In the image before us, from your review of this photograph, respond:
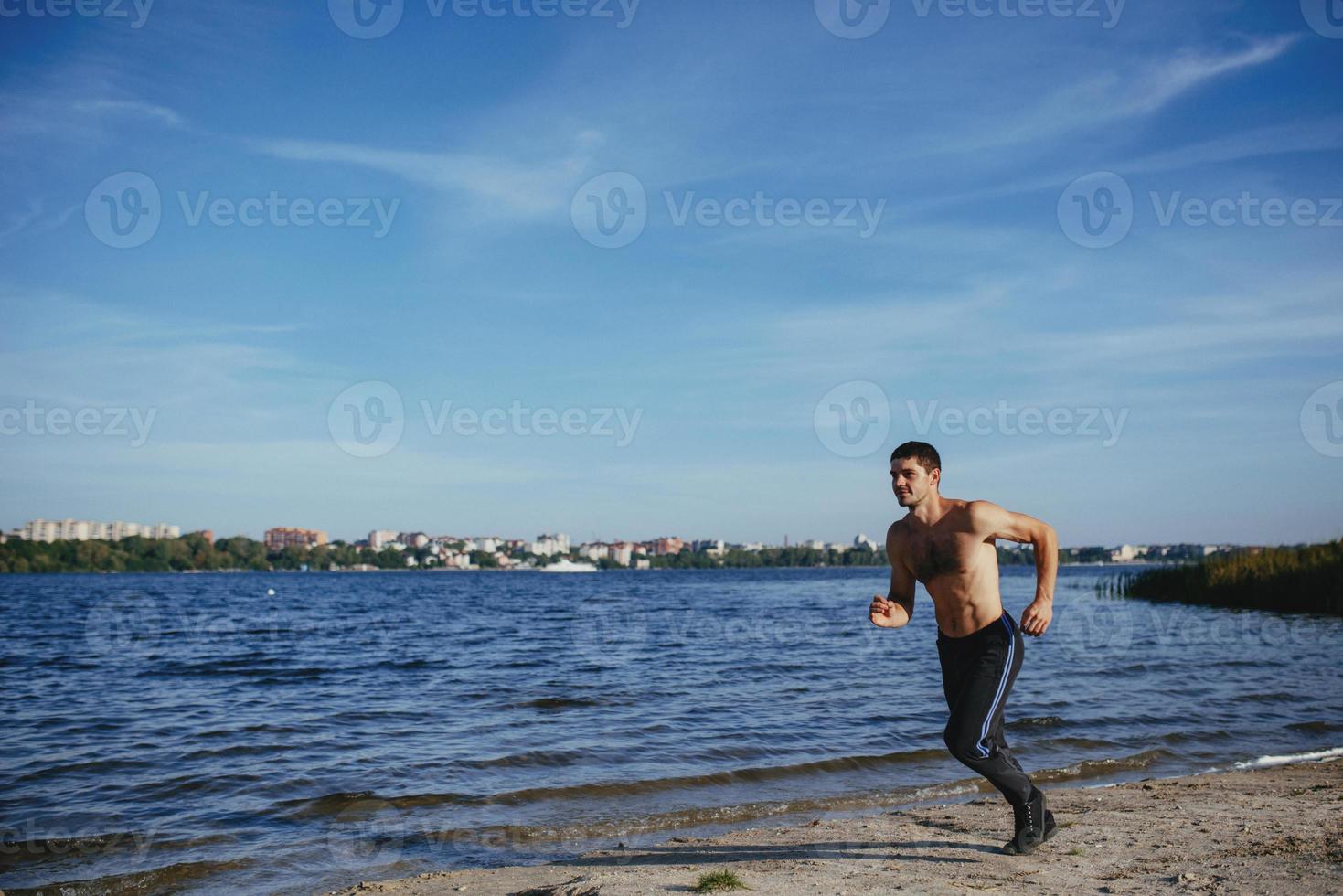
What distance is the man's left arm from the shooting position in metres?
5.57

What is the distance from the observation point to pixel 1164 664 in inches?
798

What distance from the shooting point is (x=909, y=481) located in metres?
5.89

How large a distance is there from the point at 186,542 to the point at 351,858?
168118 mm

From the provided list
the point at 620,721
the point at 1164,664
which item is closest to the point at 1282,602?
the point at 1164,664

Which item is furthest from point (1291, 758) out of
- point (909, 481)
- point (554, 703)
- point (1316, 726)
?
point (554, 703)

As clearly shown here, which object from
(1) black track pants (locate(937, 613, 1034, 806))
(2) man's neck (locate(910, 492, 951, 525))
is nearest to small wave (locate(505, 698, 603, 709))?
(1) black track pants (locate(937, 613, 1034, 806))

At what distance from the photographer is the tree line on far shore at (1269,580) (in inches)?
1326

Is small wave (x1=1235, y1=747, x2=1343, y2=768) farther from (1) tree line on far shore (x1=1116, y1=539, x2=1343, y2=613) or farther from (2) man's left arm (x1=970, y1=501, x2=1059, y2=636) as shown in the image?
(1) tree line on far shore (x1=1116, y1=539, x2=1343, y2=613)

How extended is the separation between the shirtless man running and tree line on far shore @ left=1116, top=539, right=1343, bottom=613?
33413 mm

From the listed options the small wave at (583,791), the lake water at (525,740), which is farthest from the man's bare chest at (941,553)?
the small wave at (583,791)

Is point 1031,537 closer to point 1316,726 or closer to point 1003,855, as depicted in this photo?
point 1003,855

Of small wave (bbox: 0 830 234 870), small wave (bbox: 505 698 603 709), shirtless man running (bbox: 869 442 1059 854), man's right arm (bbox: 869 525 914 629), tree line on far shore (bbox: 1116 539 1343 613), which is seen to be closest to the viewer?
shirtless man running (bbox: 869 442 1059 854)

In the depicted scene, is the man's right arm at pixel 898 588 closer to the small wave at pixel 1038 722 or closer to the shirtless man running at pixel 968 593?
the shirtless man running at pixel 968 593

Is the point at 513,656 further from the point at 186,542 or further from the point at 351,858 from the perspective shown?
the point at 186,542
